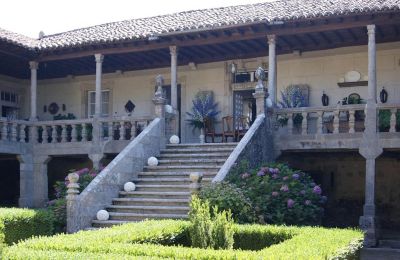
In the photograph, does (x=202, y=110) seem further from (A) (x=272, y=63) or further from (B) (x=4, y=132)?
(B) (x=4, y=132)

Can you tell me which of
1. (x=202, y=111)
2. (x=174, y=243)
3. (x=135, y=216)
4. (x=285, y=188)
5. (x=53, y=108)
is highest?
(x=53, y=108)

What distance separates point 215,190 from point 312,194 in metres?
2.20

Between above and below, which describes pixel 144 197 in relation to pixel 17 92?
below

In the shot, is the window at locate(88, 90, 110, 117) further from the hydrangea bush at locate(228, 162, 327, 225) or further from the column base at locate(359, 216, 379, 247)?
the column base at locate(359, 216, 379, 247)

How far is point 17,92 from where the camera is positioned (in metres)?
20.2

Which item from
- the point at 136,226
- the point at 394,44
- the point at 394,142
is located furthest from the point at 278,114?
the point at 136,226

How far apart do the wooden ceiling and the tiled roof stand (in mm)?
313

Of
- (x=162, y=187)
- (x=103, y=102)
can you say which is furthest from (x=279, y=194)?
(x=103, y=102)

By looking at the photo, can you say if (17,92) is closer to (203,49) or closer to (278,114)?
(203,49)

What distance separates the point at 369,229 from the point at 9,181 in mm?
12399

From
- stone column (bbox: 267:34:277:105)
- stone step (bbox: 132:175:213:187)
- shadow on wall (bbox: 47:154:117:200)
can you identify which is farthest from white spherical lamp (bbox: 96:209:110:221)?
shadow on wall (bbox: 47:154:117:200)

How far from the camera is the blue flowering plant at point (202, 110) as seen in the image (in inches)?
661

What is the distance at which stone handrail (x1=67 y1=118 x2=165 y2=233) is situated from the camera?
10992mm

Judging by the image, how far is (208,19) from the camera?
51.6ft
